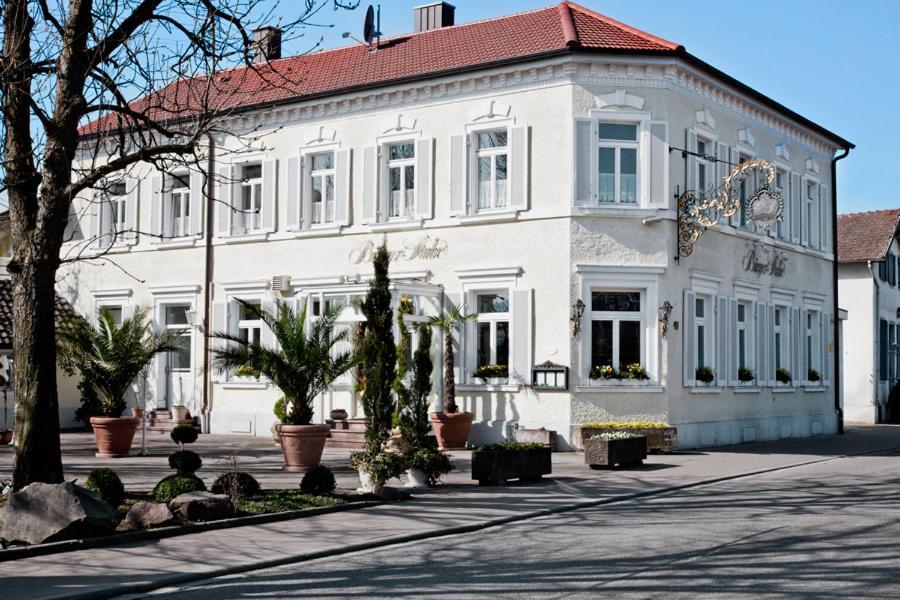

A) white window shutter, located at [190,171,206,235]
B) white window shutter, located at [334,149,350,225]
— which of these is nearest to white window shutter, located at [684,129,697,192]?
white window shutter, located at [334,149,350,225]

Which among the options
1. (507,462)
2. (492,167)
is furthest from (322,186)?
(507,462)

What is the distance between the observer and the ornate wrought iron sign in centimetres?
2441

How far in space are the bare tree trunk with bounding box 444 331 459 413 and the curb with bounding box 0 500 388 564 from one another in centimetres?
985

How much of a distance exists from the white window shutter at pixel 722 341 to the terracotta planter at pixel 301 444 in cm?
1052

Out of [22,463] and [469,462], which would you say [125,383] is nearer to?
[469,462]

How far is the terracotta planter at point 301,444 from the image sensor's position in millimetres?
19344

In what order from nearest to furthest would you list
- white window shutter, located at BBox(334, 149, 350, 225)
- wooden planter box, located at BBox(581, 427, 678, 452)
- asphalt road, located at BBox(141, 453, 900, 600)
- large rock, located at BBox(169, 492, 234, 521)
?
asphalt road, located at BBox(141, 453, 900, 600) → large rock, located at BBox(169, 492, 234, 521) → wooden planter box, located at BBox(581, 427, 678, 452) → white window shutter, located at BBox(334, 149, 350, 225)

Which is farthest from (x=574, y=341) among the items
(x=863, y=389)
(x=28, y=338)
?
(x=863, y=389)

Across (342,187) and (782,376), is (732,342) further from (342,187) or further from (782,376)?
(342,187)

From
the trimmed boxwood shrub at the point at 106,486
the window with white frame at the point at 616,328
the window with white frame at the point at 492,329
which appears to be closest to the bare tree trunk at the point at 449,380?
the window with white frame at the point at 492,329

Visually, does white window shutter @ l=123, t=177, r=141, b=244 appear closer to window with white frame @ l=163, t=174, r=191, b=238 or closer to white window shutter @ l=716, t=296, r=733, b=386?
window with white frame @ l=163, t=174, r=191, b=238

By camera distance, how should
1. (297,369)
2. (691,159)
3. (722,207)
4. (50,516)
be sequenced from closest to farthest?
(50,516)
(297,369)
(722,207)
(691,159)

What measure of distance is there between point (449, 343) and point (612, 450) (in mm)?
5856

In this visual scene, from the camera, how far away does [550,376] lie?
78.3 ft
